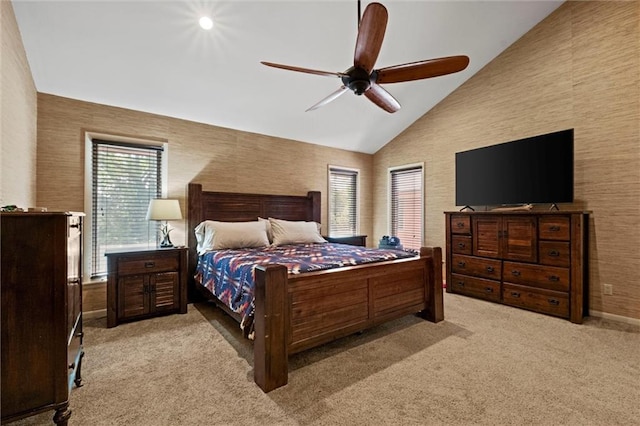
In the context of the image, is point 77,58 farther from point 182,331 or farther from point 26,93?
point 182,331

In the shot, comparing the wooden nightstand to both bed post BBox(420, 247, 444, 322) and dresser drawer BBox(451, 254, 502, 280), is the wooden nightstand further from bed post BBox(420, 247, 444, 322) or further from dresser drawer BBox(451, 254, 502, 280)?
dresser drawer BBox(451, 254, 502, 280)

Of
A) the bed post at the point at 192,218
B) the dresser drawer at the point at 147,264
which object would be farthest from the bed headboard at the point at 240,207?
the dresser drawer at the point at 147,264

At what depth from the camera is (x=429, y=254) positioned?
3066 mm

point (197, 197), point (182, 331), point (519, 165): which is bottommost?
point (182, 331)

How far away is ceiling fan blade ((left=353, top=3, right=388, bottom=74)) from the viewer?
1.78 meters

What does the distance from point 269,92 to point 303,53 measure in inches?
28.1

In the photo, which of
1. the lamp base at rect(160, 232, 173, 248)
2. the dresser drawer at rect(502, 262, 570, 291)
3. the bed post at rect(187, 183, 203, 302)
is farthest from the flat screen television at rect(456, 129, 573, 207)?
the lamp base at rect(160, 232, 173, 248)

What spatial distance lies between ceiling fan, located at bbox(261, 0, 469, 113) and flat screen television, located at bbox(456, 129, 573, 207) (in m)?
1.84

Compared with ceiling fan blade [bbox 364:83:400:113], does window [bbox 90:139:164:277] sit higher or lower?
lower

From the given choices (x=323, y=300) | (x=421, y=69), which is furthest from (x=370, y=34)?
(x=323, y=300)

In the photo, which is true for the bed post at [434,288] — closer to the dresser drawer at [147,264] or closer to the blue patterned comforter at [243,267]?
the blue patterned comforter at [243,267]

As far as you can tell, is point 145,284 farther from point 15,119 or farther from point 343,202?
point 343,202

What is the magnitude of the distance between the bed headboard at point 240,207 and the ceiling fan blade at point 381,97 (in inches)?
93.2

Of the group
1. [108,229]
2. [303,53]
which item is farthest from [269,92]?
[108,229]
